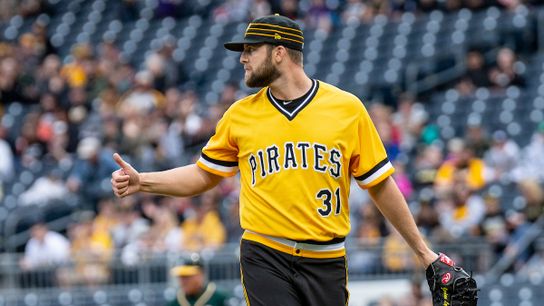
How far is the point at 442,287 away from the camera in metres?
6.16

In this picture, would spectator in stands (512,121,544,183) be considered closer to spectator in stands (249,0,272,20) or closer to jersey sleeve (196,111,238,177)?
spectator in stands (249,0,272,20)

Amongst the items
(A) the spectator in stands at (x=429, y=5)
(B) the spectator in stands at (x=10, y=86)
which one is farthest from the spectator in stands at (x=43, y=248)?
(A) the spectator in stands at (x=429, y=5)

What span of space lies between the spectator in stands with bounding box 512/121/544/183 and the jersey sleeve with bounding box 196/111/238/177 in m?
7.46

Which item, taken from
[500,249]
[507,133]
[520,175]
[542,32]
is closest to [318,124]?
[500,249]

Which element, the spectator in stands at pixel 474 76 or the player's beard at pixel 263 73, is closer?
the player's beard at pixel 263 73

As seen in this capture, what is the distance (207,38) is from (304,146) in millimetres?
14154

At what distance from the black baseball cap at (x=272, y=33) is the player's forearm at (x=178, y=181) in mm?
684

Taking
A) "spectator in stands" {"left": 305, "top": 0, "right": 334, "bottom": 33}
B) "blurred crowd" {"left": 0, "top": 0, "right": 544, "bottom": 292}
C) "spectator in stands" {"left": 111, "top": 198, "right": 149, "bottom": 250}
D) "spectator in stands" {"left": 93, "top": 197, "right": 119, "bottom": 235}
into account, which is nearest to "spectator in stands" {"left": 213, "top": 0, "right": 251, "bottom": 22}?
"blurred crowd" {"left": 0, "top": 0, "right": 544, "bottom": 292}

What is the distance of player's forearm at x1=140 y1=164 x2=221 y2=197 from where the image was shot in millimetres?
6328

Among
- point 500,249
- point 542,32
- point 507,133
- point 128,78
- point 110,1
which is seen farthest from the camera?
point 110,1

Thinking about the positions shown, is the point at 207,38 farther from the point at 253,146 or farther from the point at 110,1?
the point at 253,146

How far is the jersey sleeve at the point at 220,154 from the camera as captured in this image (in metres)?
6.34

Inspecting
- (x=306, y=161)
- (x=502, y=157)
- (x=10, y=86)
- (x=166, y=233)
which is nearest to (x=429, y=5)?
(x=502, y=157)

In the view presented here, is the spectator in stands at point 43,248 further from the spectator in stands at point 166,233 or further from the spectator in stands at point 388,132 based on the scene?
the spectator in stands at point 388,132
